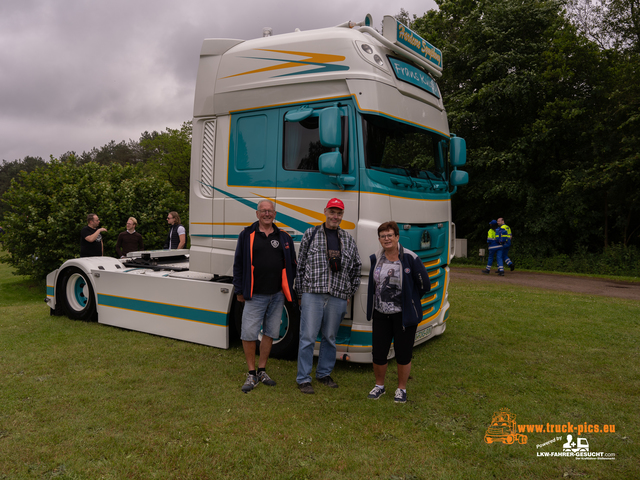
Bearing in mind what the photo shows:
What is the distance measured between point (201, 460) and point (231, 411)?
844mm

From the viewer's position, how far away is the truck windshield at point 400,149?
5.05m

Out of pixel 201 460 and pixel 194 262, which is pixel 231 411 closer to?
pixel 201 460

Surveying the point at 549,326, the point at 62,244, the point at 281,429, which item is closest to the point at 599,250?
the point at 549,326

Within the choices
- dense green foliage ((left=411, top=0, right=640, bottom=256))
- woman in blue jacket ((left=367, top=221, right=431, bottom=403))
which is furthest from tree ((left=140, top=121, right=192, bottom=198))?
woman in blue jacket ((left=367, top=221, right=431, bottom=403))

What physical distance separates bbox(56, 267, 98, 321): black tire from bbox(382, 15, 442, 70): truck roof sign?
5882 mm

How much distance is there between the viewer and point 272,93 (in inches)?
217

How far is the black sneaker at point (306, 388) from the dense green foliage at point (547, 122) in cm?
1557

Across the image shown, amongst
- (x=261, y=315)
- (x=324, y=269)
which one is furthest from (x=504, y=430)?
(x=261, y=315)

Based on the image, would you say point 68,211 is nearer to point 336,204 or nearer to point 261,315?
point 261,315

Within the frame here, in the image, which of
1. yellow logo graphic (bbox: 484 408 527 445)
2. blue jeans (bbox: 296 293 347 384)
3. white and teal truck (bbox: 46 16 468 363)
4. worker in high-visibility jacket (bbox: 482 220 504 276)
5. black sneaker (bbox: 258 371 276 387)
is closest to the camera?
Result: yellow logo graphic (bbox: 484 408 527 445)

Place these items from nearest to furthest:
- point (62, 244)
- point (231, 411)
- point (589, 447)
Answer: point (589, 447), point (231, 411), point (62, 244)

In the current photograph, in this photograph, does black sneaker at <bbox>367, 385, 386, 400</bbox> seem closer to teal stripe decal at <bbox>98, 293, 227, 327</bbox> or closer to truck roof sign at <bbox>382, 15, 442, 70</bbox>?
teal stripe decal at <bbox>98, 293, 227, 327</bbox>

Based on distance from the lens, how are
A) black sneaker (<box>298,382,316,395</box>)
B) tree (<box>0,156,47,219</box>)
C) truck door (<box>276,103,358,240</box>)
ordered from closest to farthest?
1. black sneaker (<box>298,382,316,395</box>)
2. truck door (<box>276,103,358,240</box>)
3. tree (<box>0,156,47,219</box>)

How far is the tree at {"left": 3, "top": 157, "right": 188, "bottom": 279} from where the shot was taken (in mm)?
14766
